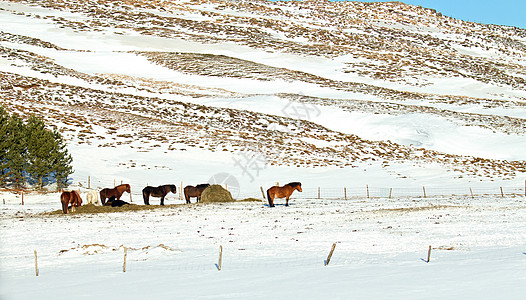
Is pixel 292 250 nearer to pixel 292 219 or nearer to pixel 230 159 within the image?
pixel 292 219

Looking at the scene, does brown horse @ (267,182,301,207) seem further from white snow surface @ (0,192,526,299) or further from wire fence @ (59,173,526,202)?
wire fence @ (59,173,526,202)

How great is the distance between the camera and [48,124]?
2192 inches

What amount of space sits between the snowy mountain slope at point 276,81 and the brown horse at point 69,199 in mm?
22555

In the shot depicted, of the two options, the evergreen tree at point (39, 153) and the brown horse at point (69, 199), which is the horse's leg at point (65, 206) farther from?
the evergreen tree at point (39, 153)

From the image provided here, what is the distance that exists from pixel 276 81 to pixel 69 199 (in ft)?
221

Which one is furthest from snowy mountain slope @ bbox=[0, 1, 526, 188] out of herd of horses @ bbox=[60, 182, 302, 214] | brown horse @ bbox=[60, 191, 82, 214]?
brown horse @ bbox=[60, 191, 82, 214]

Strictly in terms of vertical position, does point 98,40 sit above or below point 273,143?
above

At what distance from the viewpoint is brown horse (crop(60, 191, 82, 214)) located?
2819 centimetres

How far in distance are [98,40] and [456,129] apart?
78.1 m

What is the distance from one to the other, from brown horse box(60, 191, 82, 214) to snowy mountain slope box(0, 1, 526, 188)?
22.6 meters

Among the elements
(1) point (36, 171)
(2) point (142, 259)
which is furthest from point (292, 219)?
(1) point (36, 171)

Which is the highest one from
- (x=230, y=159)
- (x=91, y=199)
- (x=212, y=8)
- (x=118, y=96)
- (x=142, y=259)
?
(x=212, y=8)

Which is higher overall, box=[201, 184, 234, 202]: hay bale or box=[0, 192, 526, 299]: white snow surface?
box=[201, 184, 234, 202]: hay bale

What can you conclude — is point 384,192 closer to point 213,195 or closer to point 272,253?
point 213,195
